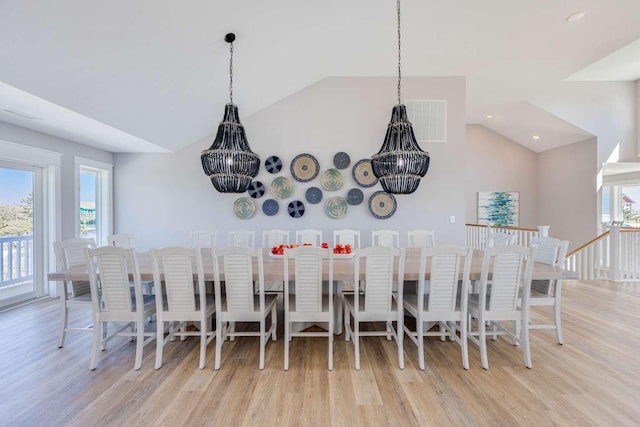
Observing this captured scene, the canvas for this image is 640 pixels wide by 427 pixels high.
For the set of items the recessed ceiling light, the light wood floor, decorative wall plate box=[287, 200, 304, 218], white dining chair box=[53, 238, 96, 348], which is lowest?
the light wood floor

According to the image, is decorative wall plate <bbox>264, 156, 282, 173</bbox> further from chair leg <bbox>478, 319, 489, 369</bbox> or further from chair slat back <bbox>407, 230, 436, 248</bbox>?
chair leg <bbox>478, 319, 489, 369</bbox>

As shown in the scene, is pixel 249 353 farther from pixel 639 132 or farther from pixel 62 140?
pixel 639 132

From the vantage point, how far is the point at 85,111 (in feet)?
→ 10.1

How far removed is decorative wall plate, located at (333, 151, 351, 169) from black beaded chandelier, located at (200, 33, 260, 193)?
199 cm

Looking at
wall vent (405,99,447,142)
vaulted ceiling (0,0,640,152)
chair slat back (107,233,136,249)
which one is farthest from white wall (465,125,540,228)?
chair slat back (107,233,136,249)

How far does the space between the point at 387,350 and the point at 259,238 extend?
9.48 feet

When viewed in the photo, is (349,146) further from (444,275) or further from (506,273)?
(506,273)

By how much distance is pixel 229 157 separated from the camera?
112 inches

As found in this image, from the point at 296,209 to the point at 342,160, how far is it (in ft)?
3.71

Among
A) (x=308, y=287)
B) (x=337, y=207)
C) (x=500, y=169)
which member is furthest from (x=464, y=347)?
(x=500, y=169)

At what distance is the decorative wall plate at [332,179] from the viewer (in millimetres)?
4730

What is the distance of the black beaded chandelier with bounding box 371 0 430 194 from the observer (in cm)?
271

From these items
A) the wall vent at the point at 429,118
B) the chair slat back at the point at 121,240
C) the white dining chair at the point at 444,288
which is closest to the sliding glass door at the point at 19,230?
the chair slat back at the point at 121,240

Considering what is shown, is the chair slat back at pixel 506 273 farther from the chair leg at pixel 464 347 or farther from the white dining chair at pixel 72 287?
the white dining chair at pixel 72 287
